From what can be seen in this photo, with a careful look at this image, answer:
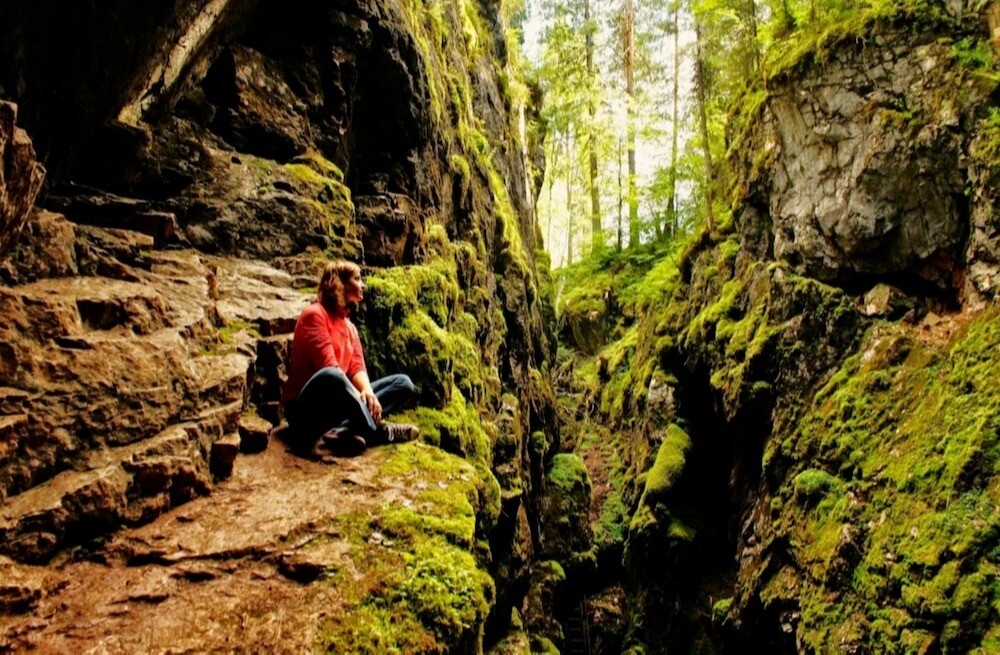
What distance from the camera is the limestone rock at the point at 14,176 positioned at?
10.0ft

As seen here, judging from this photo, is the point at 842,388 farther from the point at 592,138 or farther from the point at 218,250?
the point at 592,138

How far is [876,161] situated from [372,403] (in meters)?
9.99

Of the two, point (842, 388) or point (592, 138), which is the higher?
point (592, 138)

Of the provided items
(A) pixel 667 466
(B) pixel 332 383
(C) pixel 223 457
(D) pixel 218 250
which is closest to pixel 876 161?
(A) pixel 667 466

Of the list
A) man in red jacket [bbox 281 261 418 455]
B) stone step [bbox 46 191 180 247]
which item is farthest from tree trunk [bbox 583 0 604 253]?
man in red jacket [bbox 281 261 418 455]

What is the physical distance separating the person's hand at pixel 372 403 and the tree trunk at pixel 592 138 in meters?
21.9

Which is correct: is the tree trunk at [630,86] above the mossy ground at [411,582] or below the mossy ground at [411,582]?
above

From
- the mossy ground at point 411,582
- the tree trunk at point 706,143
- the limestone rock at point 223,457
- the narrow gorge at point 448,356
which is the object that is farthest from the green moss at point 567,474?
the limestone rock at point 223,457

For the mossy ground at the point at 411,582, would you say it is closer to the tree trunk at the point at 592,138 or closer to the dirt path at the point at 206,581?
the dirt path at the point at 206,581

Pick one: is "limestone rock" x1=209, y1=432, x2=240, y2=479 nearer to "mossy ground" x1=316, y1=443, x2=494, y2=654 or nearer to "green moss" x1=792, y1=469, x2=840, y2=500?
"mossy ground" x1=316, y1=443, x2=494, y2=654

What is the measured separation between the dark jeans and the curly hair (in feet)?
2.36

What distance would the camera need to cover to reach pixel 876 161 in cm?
946

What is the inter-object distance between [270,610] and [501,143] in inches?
616

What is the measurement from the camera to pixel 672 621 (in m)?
11.5
